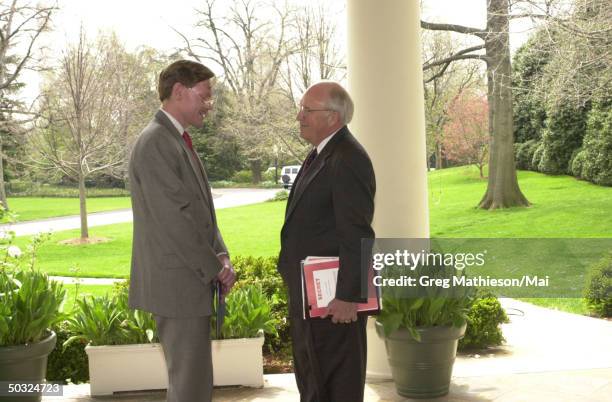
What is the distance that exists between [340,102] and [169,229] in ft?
2.48

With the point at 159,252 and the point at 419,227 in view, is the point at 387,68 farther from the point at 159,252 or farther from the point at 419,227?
the point at 159,252

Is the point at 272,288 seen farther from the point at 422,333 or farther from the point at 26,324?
the point at 26,324

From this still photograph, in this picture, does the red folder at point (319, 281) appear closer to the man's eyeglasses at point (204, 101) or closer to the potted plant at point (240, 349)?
the man's eyeglasses at point (204, 101)

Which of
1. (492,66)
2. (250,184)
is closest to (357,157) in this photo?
(250,184)

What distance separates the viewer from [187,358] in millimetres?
2469

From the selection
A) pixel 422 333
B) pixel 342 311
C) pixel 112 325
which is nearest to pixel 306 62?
pixel 112 325

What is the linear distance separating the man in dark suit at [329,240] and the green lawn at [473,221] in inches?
272

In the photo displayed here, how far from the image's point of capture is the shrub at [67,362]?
13.8ft

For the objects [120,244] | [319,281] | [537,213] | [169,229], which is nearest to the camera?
[169,229]

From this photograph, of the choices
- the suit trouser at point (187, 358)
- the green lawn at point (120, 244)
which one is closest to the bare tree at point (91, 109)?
the green lawn at point (120, 244)

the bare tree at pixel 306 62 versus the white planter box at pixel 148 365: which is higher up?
the bare tree at pixel 306 62

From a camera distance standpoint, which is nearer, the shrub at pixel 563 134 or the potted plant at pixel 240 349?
the potted plant at pixel 240 349

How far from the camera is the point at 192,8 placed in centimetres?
865

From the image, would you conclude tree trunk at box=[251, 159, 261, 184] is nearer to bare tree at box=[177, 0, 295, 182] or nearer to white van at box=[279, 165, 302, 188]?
bare tree at box=[177, 0, 295, 182]
